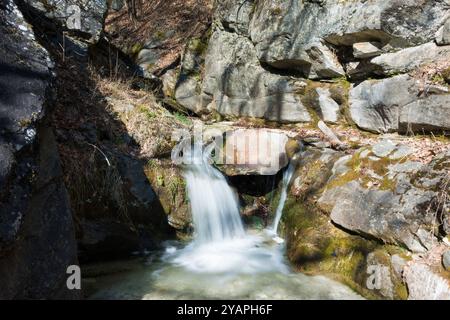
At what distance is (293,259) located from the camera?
5.23 m

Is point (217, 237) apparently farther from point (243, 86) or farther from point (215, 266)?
point (243, 86)

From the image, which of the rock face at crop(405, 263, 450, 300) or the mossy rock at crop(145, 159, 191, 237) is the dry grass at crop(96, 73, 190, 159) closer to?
the mossy rock at crop(145, 159, 191, 237)

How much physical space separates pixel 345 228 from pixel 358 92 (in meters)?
3.49

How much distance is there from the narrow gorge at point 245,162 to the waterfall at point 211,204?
0.10ft

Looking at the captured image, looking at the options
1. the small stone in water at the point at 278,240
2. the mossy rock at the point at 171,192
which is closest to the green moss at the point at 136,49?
the mossy rock at the point at 171,192

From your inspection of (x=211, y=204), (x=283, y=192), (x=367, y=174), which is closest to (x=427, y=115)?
(x=367, y=174)

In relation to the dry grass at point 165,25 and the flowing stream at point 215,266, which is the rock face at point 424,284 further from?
the dry grass at point 165,25

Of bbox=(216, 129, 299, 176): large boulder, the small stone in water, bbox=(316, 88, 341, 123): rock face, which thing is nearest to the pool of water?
the small stone in water

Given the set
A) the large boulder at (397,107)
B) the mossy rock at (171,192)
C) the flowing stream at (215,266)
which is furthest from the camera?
the mossy rock at (171,192)

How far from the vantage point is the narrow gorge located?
3344 mm

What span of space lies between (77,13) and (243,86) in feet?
14.2

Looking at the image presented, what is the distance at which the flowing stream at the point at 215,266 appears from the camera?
Result: 4.38 meters
